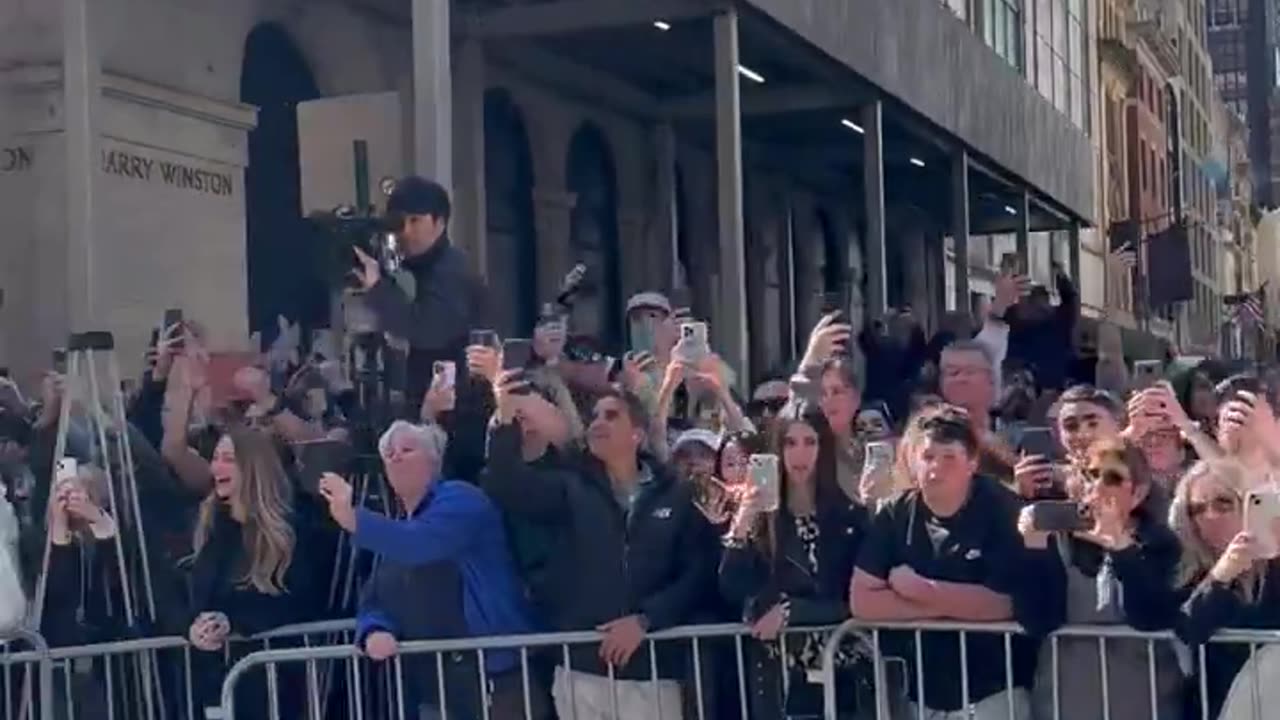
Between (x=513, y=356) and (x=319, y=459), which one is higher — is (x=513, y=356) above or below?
above

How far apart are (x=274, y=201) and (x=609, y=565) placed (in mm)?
8978

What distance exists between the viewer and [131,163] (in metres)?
Answer: 13.4

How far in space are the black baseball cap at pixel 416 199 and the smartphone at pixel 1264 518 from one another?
3.45m

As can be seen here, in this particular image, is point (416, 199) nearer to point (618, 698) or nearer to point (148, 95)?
point (618, 698)

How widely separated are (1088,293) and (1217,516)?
45.9 meters

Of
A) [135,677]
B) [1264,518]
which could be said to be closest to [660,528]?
[1264,518]

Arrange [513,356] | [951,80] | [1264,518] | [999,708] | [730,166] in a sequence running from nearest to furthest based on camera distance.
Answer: [1264,518] < [999,708] < [513,356] < [730,166] < [951,80]

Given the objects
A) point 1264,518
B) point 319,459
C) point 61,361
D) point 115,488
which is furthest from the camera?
point 61,361

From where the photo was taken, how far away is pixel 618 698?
6898 millimetres

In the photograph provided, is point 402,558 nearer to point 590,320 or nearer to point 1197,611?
point 1197,611

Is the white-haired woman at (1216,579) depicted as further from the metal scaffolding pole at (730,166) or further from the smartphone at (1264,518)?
the metal scaffolding pole at (730,166)

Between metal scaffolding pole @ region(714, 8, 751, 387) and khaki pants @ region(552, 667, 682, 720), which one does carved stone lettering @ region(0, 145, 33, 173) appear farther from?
khaki pants @ region(552, 667, 682, 720)

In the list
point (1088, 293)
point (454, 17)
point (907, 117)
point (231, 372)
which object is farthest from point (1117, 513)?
point (1088, 293)

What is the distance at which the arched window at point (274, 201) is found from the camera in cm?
1516
